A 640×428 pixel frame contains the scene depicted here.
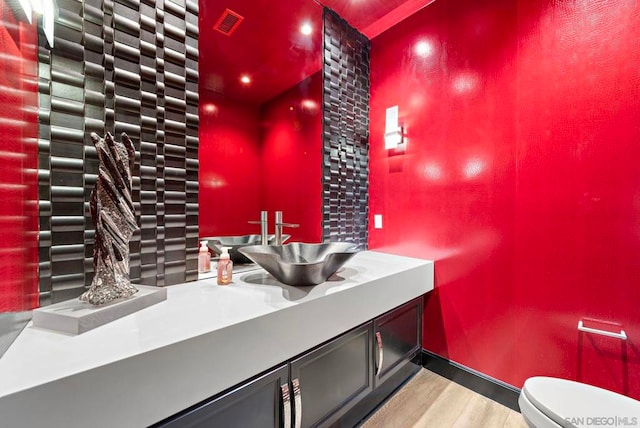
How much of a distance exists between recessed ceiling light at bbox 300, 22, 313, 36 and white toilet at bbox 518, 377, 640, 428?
2.41 meters

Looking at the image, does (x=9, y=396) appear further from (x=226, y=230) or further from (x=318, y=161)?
(x=318, y=161)

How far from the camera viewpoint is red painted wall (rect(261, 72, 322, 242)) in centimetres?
179

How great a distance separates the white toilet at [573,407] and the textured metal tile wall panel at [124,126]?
1.57 meters

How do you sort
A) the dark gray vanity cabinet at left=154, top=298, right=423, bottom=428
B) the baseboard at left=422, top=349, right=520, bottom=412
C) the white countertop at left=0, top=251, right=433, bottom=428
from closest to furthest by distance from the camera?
the white countertop at left=0, top=251, right=433, bottom=428 → the dark gray vanity cabinet at left=154, top=298, right=423, bottom=428 → the baseboard at left=422, top=349, right=520, bottom=412

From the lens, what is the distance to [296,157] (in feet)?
6.44

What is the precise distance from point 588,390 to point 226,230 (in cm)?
185

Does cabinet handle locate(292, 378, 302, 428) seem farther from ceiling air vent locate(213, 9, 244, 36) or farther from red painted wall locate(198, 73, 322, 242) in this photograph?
ceiling air vent locate(213, 9, 244, 36)

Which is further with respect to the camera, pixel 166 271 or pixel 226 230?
pixel 226 230

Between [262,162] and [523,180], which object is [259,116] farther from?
[523,180]

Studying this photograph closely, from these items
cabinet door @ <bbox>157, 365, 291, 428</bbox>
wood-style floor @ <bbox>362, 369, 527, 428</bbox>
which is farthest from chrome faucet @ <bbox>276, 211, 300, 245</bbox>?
wood-style floor @ <bbox>362, 369, 527, 428</bbox>

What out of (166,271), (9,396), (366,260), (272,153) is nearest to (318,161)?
(272,153)

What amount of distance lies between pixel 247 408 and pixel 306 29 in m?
2.24

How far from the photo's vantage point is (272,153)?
71.1 inches

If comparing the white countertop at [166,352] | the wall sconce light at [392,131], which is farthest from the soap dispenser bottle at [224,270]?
the wall sconce light at [392,131]
